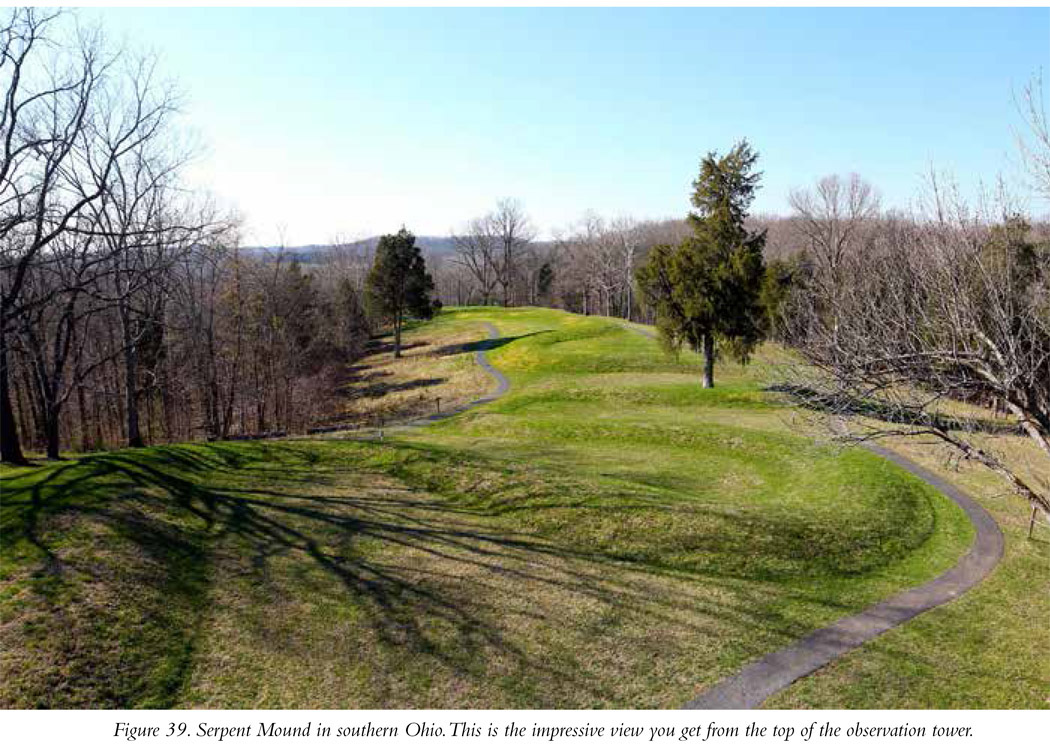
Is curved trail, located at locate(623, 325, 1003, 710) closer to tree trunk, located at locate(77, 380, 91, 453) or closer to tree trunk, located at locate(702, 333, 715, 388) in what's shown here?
tree trunk, located at locate(702, 333, 715, 388)

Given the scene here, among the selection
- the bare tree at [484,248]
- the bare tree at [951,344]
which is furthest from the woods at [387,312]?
the bare tree at [484,248]

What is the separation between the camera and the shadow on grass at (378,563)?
10.3 m

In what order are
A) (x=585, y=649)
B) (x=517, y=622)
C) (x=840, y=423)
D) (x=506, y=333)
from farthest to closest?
(x=506, y=333) → (x=840, y=423) → (x=517, y=622) → (x=585, y=649)

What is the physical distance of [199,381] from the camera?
35719 millimetres

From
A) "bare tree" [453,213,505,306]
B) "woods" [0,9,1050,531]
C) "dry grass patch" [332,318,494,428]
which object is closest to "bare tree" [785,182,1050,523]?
"woods" [0,9,1050,531]

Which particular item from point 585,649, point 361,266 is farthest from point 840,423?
point 361,266

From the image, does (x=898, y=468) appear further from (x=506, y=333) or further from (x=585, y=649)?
(x=506, y=333)

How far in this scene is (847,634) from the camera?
11469mm

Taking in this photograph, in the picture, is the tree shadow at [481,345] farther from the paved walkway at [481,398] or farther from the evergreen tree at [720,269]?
the evergreen tree at [720,269]

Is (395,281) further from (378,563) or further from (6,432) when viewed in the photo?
(378,563)

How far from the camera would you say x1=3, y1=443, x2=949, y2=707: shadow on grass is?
405 inches

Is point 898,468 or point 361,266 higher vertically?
point 361,266

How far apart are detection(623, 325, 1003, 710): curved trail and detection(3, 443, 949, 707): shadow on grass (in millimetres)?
489
